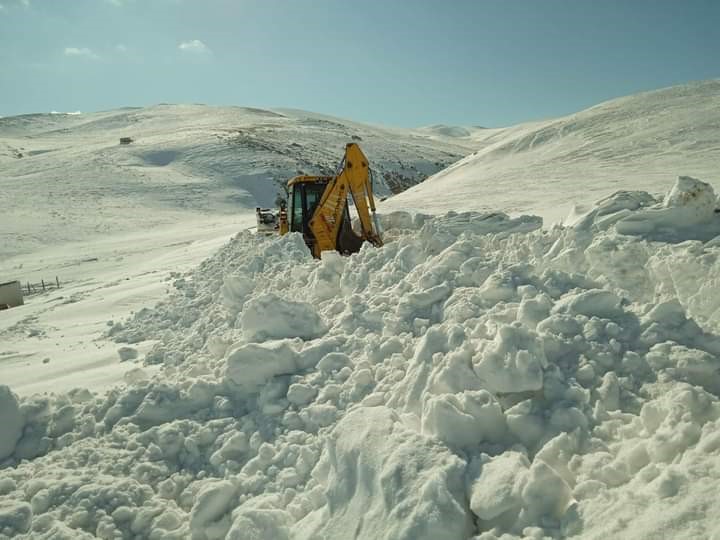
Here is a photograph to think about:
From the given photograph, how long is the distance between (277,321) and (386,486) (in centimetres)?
254

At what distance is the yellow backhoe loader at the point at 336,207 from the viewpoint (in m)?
9.25

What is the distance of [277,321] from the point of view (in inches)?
191

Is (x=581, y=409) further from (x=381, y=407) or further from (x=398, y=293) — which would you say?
(x=398, y=293)

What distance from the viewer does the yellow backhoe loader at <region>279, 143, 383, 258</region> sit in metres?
9.25

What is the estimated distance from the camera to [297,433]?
348cm

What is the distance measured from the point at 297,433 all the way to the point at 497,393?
1.46 metres

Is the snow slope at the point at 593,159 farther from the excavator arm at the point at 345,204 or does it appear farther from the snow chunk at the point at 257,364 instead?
the snow chunk at the point at 257,364

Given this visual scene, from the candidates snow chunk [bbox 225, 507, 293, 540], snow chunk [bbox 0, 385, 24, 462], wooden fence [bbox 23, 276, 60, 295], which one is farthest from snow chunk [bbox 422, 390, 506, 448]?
wooden fence [bbox 23, 276, 60, 295]

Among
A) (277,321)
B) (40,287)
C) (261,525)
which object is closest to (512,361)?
(261,525)

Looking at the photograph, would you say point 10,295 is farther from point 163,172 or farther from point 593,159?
point 163,172

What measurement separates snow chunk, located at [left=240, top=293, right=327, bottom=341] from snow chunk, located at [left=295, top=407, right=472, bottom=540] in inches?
71.8

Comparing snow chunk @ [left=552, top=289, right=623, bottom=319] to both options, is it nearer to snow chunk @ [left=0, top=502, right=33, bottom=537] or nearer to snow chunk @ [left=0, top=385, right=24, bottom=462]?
snow chunk @ [left=0, top=502, right=33, bottom=537]

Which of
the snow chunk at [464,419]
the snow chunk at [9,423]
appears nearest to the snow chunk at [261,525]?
the snow chunk at [464,419]

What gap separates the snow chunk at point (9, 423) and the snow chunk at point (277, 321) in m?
2.00
